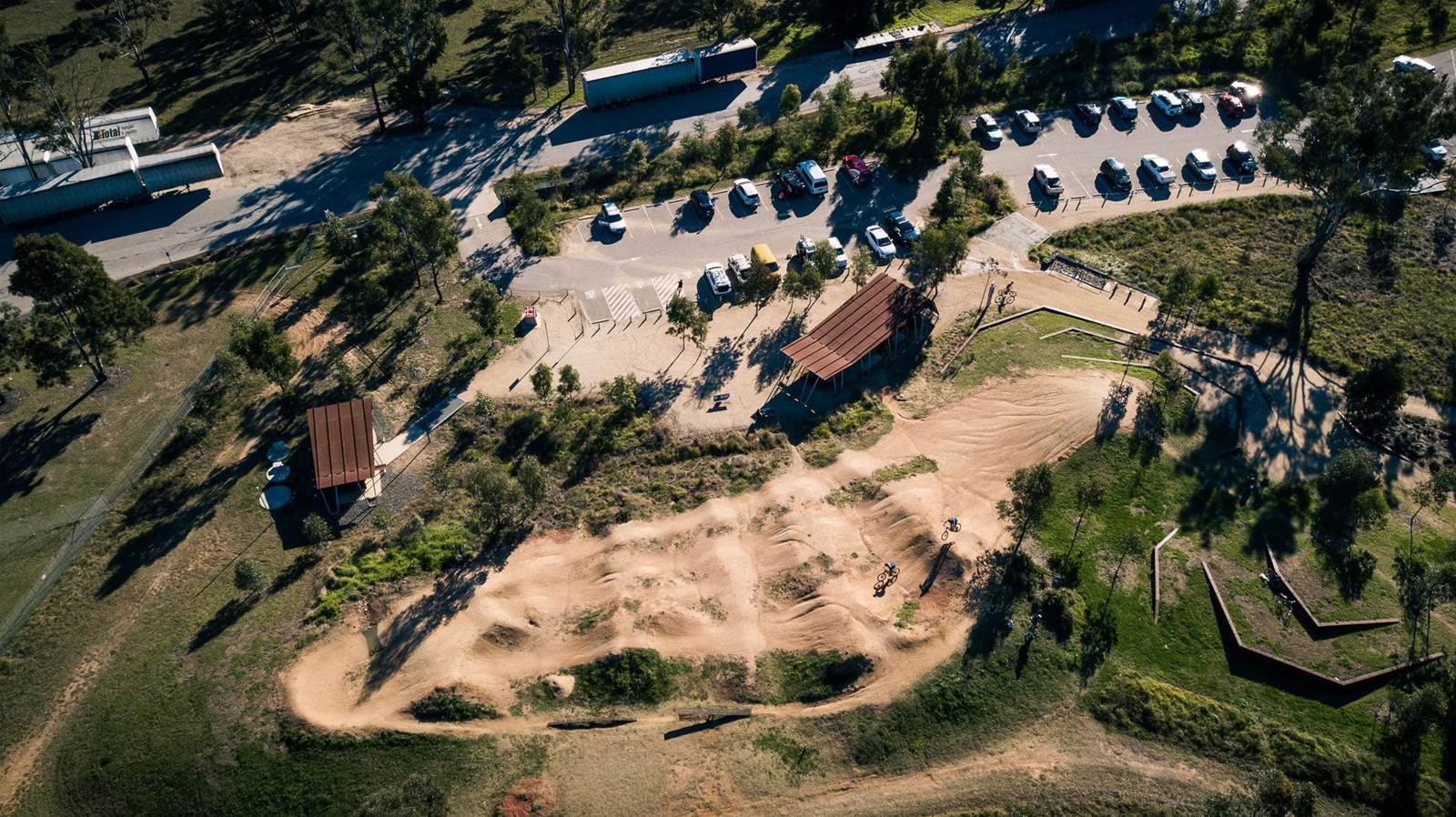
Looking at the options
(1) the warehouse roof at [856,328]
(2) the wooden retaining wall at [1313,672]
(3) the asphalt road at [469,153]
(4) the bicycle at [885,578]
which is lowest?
(2) the wooden retaining wall at [1313,672]

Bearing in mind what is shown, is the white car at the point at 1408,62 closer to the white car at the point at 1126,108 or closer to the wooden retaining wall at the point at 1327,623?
the white car at the point at 1126,108

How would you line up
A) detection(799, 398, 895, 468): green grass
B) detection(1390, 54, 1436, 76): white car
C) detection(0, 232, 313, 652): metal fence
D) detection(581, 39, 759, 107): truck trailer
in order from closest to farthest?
detection(0, 232, 313, 652): metal fence < detection(799, 398, 895, 468): green grass < detection(1390, 54, 1436, 76): white car < detection(581, 39, 759, 107): truck trailer

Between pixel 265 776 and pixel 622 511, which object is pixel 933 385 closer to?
pixel 622 511

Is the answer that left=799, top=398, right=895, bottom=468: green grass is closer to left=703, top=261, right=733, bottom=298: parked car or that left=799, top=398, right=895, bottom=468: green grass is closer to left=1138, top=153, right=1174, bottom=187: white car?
left=703, top=261, right=733, bottom=298: parked car

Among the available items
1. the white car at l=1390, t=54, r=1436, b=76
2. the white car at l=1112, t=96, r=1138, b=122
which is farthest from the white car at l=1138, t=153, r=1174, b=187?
the white car at l=1390, t=54, r=1436, b=76

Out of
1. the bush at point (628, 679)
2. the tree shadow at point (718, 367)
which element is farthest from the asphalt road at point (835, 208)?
the bush at point (628, 679)

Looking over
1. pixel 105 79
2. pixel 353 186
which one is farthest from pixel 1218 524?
pixel 105 79

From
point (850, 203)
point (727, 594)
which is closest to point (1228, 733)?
point (727, 594)
